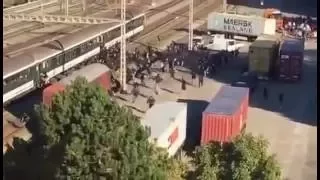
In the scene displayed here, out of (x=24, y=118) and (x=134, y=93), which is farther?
(x=134, y=93)

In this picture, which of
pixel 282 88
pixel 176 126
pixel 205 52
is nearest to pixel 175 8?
pixel 205 52

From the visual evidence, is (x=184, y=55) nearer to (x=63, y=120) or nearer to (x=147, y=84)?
(x=147, y=84)

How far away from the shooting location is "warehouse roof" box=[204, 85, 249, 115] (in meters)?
23.3

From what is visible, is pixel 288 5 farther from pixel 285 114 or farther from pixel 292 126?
pixel 292 126

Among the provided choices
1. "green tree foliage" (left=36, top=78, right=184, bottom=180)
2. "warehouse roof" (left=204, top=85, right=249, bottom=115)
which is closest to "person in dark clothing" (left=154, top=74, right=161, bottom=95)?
"warehouse roof" (left=204, top=85, right=249, bottom=115)

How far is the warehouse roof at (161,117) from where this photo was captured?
20750 mm

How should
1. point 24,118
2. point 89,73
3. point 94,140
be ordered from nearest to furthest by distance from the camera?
point 94,140, point 24,118, point 89,73

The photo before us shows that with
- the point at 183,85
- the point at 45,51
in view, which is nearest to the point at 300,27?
the point at 183,85

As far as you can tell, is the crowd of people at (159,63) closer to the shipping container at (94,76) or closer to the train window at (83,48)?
the train window at (83,48)

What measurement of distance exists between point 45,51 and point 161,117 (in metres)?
11.8

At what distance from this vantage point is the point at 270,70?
3681 centimetres

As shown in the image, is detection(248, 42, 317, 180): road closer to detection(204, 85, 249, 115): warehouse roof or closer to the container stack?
the container stack

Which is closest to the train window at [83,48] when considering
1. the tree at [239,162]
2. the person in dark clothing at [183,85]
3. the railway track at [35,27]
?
the railway track at [35,27]

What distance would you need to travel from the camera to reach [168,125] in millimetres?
21281
